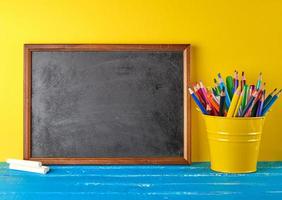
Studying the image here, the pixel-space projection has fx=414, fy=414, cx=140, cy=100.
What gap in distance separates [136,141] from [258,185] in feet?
1.18

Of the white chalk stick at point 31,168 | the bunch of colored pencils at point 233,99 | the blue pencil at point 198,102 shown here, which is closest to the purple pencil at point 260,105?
the bunch of colored pencils at point 233,99

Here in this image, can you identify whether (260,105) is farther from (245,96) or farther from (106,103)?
(106,103)


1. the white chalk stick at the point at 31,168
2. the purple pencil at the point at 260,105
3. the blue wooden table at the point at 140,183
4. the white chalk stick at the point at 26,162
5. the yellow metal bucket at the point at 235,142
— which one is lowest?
the blue wooden table at the point at 140,183

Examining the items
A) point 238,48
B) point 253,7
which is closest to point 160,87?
point 238,48

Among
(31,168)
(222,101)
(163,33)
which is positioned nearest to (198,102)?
(222,101)

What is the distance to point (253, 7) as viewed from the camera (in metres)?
1.19

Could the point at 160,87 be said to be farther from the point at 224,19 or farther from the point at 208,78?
the point at 224,19

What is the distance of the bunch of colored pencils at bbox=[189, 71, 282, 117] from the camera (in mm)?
1033

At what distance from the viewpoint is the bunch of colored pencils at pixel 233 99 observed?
40.7 inches

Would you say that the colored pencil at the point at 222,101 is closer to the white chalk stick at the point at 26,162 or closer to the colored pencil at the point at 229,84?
the colored pencil at the point at 229,84

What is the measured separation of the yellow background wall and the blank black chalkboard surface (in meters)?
0.04

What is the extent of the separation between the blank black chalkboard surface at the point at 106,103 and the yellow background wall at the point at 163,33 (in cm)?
4

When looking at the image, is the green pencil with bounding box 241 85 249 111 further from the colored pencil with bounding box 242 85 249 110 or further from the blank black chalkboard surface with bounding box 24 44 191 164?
the blank black chalkboard surface with bounding box 24 44 191 164

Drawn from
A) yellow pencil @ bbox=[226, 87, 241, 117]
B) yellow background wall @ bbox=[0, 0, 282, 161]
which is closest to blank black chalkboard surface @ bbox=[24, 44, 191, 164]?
yellow background wall @ bbox=[0, 0, 282, 161]
